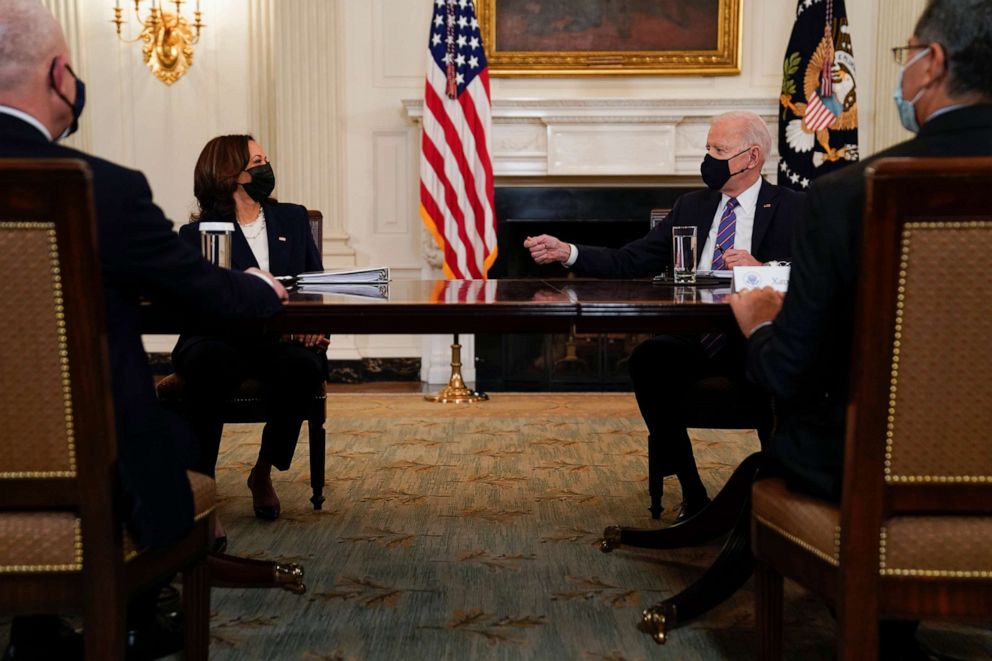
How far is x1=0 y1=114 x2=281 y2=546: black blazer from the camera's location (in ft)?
5.15

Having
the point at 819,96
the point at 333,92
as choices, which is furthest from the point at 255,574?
the point at 819,96

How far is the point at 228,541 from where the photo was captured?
3.05 m

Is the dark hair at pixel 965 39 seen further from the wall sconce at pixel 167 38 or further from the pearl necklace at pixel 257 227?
the wall sconce at pixel 167 38

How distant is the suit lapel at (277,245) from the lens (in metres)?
3.49

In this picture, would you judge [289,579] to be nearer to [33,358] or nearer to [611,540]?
[611,540]

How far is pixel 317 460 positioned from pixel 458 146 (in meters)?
2.99

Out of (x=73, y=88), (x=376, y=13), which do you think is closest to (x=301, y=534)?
(x=73, y=88)

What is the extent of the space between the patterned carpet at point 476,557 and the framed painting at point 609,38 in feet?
8.82

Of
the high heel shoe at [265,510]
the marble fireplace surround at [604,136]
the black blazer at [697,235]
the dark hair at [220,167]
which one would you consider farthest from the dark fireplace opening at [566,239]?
the high heel shoe at [265,510]

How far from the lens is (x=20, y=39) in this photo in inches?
63.7

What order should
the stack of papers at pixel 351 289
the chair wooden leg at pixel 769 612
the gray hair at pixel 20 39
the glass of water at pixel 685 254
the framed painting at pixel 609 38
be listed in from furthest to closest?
the framed painting at pixel 609 38, the glass of water at pixel 685 254, the stack of papers at pixel 351 289, the chair wooden leg at pixel 769 612, the gray hair at pixel 20 39

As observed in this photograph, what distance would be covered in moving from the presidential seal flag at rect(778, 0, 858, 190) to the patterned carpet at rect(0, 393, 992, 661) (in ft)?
6.82

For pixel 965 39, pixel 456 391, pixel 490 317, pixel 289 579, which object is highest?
pixel 965 39

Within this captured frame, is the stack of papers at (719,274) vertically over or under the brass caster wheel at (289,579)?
over
